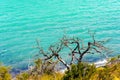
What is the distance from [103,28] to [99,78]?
51.9 metres

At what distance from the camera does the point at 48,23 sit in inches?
3199

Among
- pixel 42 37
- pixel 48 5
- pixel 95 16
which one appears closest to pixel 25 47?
pixel 42 37

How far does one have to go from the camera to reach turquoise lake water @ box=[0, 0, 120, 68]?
206 ft

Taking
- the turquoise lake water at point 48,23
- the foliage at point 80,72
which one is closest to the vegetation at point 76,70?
the foliage at point 80,72

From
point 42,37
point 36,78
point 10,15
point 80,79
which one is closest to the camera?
point 80,79

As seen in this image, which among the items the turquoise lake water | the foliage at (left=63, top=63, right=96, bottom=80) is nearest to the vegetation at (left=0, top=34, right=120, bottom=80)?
the foliage at (left=63, top=63, right=96, bottom=80)

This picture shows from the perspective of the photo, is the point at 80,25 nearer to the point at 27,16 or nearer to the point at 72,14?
the point at 72,14

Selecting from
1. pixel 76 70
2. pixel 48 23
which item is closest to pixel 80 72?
pixel 76 70

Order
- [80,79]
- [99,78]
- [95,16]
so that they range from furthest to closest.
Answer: [95,16], [99,78], [80,79]

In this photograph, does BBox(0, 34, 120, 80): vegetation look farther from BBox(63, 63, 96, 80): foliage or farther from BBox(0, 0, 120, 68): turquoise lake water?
BBox(0, 0, 120, 68): turquoise lake water

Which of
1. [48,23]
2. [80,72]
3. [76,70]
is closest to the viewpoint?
[80,72]

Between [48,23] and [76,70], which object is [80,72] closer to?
[76,70]

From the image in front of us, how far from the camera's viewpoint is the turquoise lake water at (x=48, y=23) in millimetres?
62912

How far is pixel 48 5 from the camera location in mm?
101938
